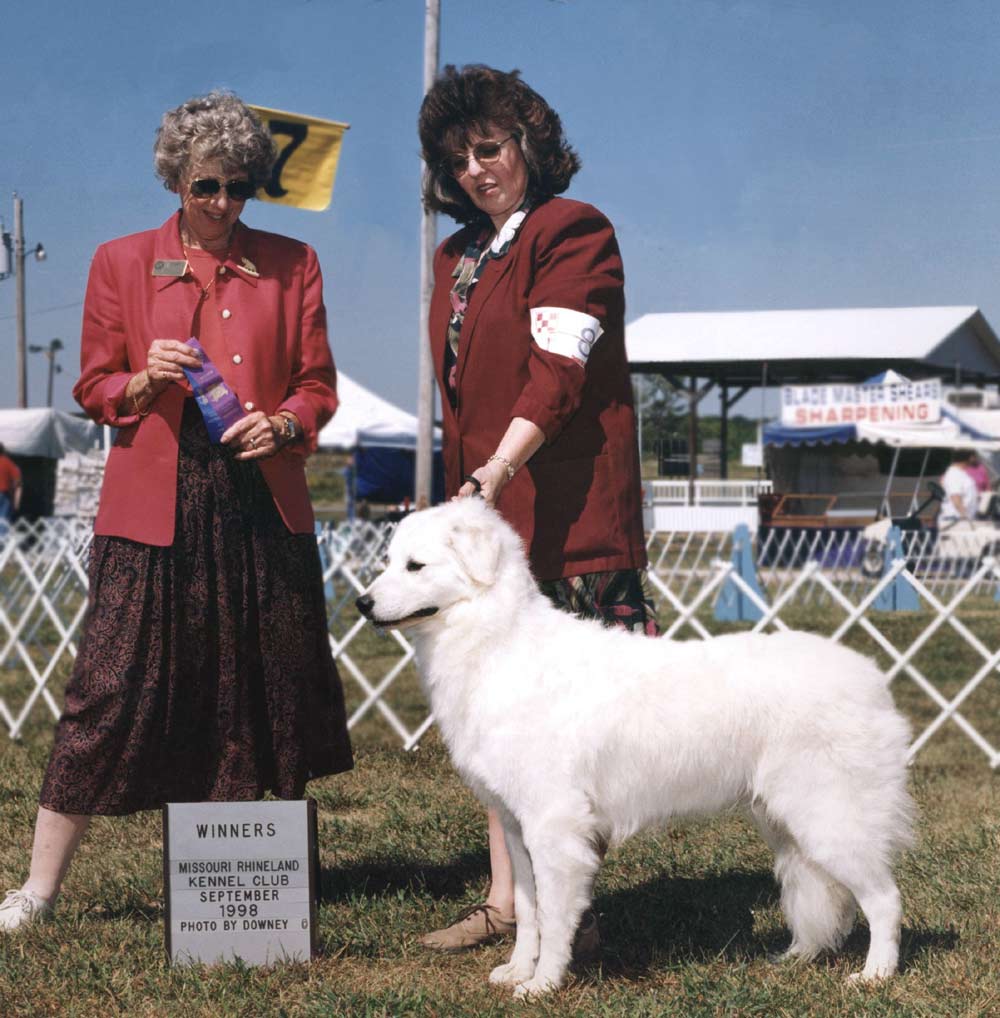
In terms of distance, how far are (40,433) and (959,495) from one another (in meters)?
13.1

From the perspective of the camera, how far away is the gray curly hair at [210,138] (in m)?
3.19

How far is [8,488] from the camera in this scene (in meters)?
15.0

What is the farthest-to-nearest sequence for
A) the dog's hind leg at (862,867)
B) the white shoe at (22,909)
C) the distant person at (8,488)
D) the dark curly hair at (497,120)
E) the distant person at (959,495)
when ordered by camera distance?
1. the distant person at (959,495)
2. the distant person at (8,488)
3. the white shoe at (22,909)
4. the dark curly hair at (497,120)
5. the dog's hind leg at (862,867)

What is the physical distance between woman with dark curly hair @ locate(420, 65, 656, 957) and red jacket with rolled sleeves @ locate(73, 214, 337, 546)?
509mm

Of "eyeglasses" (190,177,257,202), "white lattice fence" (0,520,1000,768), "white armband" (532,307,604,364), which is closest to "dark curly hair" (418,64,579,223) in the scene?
"white armband" (532,307,604,364)

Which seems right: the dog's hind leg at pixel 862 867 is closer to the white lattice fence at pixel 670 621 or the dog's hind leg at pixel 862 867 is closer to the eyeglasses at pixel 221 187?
the white lattice fence at pixel 670 621

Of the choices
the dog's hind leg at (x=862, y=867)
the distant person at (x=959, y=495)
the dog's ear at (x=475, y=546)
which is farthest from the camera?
the distant person at (x=959, y=495)

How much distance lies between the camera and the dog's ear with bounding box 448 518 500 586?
9.22 feet

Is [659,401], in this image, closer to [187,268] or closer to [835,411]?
[187,268]

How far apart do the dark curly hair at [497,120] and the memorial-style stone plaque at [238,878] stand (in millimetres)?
1818

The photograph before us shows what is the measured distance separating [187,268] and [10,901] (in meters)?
1.91

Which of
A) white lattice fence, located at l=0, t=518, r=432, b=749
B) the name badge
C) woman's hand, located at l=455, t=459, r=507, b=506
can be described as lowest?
white lattice fence, located at l=0, t=518, r=432, b=749

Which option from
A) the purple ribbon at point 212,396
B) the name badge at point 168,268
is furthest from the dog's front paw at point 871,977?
the name badge at point 168,268

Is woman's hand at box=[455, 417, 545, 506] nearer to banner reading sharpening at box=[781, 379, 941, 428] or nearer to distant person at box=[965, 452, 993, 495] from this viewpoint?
banner reading sharpening at box=[781, 379, 941, 428]
